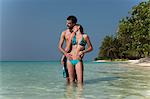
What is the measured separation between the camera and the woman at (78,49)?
1027 cm

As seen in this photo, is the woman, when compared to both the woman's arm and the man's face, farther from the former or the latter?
the man's face

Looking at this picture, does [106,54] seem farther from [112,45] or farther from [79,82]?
[79,82]

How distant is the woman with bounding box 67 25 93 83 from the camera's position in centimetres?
1027

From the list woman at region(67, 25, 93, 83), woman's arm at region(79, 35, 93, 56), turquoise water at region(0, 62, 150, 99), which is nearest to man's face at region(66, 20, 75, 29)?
woman at region(67, 25, 93, 83)

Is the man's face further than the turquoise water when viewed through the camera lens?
Yes

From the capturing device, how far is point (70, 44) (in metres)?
10.4

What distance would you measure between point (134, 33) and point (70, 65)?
40569 mm

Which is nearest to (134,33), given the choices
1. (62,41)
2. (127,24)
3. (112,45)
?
(127,24)

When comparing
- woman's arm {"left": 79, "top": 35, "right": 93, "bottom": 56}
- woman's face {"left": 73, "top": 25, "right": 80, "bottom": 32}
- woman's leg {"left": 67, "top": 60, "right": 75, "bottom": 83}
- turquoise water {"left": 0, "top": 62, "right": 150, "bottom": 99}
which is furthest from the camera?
woman's face {"left": 73, "top": 25, "right": 80, "bottom": 32}

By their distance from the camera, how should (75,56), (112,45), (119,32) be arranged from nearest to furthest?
(75,56), (119,32), (112,45)

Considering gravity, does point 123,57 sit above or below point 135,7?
below

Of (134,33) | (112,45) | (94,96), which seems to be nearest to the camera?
(94,96)

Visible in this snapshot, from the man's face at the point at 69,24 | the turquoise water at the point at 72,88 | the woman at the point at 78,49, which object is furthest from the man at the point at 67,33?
the turquoise water at the point at 72,88

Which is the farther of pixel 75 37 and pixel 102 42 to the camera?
pixel 102 42
